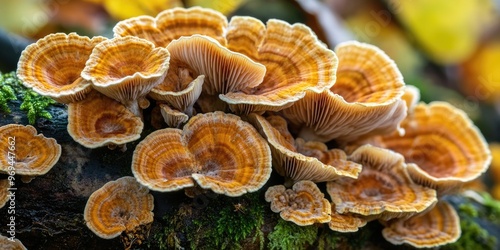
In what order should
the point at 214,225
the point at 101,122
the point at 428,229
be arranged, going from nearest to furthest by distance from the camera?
the point at 101,122, the point at 214,225, the point at 428,229

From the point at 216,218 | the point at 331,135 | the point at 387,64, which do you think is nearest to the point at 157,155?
the point at 216,218

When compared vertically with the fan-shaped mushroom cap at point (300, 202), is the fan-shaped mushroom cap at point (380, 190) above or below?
below

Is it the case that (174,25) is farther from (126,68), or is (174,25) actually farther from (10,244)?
(10,244)

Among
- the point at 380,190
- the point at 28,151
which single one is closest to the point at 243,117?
the point at 380,190

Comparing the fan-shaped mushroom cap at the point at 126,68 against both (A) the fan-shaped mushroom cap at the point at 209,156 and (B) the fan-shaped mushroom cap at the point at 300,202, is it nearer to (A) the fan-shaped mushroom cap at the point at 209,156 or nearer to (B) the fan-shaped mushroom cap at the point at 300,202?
(A) the fan-shaped mushroom cap at the point at 209,156

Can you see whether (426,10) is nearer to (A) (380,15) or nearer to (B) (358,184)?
(A) (380,15)

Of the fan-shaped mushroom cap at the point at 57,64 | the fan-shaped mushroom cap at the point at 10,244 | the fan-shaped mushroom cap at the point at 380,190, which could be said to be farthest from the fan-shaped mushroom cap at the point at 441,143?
the fan-shaped mushroom cap at the point at 10,244

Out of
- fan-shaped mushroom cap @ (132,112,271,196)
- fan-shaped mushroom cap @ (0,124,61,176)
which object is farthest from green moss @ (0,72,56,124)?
fan-shaped mushroom cap @ (132,112,271,196)
